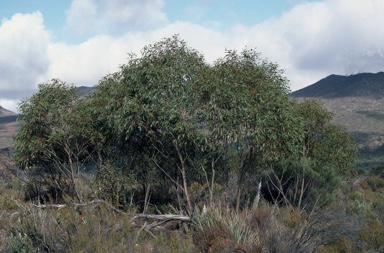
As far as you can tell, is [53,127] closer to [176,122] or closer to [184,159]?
[184,159]

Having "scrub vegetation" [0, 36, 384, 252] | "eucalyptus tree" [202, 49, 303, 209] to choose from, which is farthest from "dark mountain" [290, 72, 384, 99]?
"eucalyptus tree" [202, 49, 303, 209]

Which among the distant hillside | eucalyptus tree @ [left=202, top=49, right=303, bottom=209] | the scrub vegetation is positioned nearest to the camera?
the scrub vegetation

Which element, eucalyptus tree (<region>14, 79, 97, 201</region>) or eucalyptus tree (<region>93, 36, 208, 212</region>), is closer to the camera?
eucalyptus tree (<region>93, 36, 208, 212</region>)

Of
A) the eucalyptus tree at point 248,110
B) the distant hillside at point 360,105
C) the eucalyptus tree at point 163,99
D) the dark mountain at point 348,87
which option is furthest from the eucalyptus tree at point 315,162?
the dark mountain at point 348,87

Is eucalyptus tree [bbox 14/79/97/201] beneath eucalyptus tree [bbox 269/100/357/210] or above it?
above

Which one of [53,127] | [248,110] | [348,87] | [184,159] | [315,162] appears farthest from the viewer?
[348,87]

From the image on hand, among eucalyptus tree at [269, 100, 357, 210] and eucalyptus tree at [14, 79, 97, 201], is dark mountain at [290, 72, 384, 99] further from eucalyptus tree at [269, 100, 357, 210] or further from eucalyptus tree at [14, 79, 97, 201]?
eucalyptus tree at [14, 79, 97, 201]

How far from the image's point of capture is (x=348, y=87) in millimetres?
132875

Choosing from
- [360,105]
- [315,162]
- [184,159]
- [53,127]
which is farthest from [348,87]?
[184,159]

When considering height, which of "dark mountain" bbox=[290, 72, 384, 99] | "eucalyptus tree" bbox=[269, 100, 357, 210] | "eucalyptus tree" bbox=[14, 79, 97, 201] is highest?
"dark mountain" bbox=[290, 72, 384, 99]

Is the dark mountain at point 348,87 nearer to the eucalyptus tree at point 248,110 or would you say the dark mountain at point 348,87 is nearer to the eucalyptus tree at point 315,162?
the eucalyptus tree at point 315,162

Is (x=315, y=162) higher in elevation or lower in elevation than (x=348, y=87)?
lower

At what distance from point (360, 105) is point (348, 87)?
21.4 metres

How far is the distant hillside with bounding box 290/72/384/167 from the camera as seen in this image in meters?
85.3
